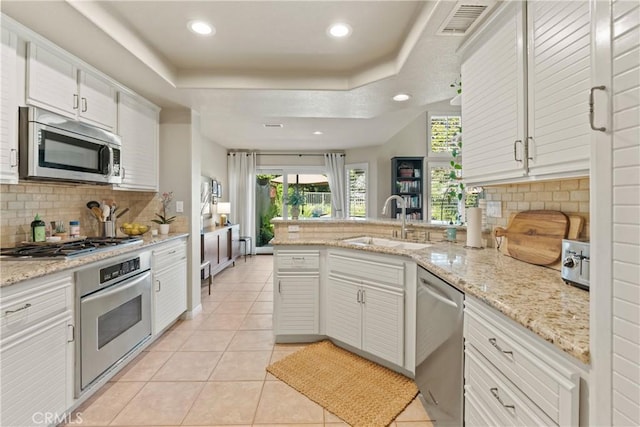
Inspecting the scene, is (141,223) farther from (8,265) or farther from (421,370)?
(421,370)

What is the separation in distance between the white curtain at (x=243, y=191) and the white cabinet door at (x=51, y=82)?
4.70 m

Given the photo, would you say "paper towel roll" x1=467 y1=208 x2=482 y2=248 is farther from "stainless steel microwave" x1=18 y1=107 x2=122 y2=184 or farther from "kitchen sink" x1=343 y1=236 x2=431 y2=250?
"stainless steel microwave" x1=18 y1=107 x2=122 y2=184

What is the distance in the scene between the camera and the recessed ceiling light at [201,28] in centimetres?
200

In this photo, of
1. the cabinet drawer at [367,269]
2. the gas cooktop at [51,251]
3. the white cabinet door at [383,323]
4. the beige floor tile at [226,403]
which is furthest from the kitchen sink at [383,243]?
the gas cooktop at [51,251]

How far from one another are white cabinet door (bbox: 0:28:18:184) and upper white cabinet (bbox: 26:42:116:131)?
0.09 m

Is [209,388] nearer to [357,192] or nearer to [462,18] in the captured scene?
[462,18]

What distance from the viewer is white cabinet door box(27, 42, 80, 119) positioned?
1.81 metres

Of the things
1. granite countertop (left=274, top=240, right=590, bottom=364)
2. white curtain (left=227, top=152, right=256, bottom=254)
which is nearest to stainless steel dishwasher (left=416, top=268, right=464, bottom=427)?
granite countertop (left=274, top=240, right=590, bottom=364)

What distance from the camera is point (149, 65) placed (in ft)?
7.48

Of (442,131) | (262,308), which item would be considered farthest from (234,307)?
(442,131)

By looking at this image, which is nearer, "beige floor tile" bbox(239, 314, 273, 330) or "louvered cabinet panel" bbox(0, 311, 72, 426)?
"louvered cabinet panel" bbox(0, 311, 72, 426)

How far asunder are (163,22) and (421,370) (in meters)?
2.80

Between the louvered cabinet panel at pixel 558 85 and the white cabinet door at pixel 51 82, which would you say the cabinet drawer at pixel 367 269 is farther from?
the white cabinet door at pixel 51 82

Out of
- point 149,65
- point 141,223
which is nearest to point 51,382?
point 141,223
